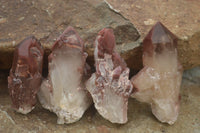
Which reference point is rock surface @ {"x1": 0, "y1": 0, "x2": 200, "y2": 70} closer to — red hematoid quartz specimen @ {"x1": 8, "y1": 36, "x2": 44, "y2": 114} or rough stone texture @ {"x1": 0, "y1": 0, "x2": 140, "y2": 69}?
rough stone texture @ {"x1": 0, "y1": 0, "x2": 140, "y2": 69}

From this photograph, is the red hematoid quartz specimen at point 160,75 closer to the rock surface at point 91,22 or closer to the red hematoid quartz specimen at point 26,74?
the rock surface at point 91,22

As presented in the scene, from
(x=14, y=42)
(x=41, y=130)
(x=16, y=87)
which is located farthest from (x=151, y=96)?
(x=14, y=42)

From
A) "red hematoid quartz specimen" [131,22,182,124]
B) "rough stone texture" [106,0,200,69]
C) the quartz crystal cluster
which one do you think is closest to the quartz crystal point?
the quartz crystal cluster

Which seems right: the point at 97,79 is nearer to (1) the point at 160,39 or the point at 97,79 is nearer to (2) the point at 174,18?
(1) the point at 160,39

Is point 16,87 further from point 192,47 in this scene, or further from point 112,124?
point 192,47

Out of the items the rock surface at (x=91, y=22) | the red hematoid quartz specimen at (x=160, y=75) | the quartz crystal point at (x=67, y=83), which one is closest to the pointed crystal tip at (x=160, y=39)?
the red hematoid quartz specimen at (x=160, y=75)

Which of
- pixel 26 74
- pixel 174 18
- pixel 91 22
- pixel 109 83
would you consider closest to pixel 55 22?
pixel 91 22
